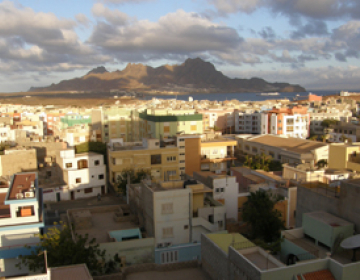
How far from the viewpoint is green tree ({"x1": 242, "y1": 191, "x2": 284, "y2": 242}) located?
56.6ft

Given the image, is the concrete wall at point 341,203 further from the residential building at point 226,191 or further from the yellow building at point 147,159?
the yellow building at point 147,159

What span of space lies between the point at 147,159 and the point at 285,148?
1710cm

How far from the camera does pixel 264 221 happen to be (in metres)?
17.2

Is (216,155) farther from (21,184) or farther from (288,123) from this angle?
(21,184)

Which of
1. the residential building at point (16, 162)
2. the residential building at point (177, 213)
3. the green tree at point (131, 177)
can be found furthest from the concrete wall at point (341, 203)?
the residential building at point (16, 162)

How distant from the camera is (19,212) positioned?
1395 centimetres

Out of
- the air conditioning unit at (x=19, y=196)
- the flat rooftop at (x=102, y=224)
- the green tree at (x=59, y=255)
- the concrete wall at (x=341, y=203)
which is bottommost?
the flat rooftop at (x=102, y=224)

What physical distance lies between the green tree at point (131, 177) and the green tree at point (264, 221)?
10.8m

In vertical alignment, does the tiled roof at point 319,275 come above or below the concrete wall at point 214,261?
above

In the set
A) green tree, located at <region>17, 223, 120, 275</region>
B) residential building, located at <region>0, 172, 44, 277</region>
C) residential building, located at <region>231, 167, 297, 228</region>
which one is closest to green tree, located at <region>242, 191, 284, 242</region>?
residential building, located at <region>231, 167, 297, 228</region>

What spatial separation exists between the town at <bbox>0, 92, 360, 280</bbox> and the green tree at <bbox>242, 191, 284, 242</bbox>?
0.16 feet

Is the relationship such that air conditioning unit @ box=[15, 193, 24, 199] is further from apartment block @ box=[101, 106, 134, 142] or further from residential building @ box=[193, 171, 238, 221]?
apartment block @ box=[101, 106, 134, 142]

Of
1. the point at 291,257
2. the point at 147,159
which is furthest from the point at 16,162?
the point at 291,257

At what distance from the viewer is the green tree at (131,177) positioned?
26502mm
